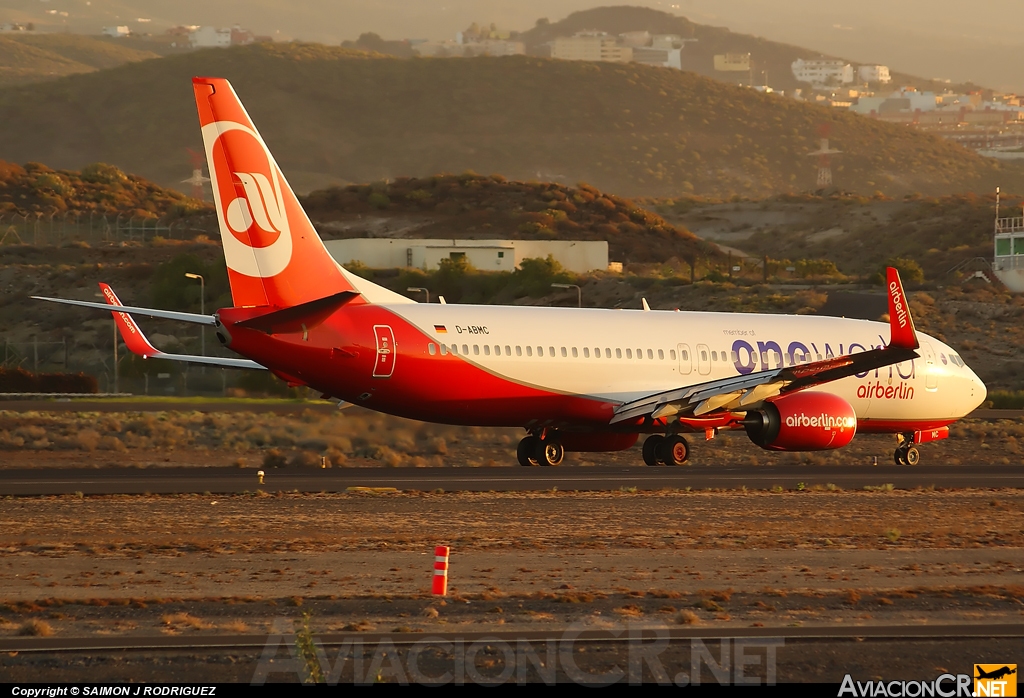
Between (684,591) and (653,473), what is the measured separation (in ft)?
45.7

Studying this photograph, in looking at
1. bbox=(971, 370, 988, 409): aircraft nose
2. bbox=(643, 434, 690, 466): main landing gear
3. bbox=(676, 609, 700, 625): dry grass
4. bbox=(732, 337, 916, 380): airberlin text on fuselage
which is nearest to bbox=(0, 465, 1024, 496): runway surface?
bbox=(643, 434, 690, 466): main landing gear

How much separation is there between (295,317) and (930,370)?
55.2ft

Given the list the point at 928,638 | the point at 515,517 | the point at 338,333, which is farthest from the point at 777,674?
the point at 338,333

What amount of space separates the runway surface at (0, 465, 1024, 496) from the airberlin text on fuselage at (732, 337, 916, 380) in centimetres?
299

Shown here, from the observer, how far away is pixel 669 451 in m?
30.6

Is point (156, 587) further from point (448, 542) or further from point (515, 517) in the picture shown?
point (515, 517)

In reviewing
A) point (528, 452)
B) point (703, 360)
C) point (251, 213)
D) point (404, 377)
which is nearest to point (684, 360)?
point (703, 360)

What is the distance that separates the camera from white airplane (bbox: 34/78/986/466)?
2491 cm

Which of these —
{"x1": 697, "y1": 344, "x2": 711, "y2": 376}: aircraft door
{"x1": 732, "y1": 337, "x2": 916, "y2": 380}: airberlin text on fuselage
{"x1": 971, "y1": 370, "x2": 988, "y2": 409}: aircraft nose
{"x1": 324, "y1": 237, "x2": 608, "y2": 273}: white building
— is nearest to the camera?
{"x1": 697, "y1": 344, "x2": 711, "y2": 376}: aircraft door

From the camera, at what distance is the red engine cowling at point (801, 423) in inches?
1158

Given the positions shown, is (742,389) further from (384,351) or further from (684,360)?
(384,351)

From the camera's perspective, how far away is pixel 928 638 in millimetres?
11500

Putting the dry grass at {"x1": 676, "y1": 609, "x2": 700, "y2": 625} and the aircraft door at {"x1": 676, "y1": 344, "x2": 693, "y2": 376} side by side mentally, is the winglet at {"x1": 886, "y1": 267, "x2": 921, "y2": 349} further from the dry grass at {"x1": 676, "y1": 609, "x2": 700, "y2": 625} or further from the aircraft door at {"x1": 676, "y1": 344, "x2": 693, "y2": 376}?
the dry grass at {"x1": 676, "y1": 609, "x2": 700, "y2": 625}

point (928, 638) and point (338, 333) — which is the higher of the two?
point (338, 333)
